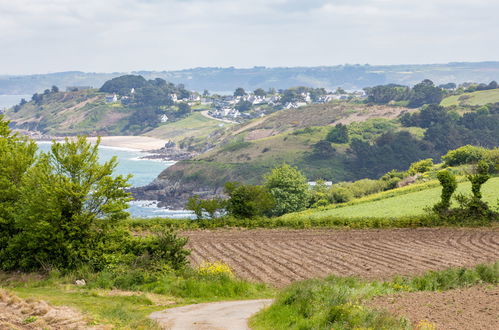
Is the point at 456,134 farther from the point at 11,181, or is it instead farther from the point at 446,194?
the point at 11,181

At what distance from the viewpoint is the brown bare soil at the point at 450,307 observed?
14586 millimetres

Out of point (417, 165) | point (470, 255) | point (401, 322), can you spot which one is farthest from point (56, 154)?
point (417, 165)

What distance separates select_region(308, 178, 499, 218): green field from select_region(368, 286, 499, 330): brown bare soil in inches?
1233

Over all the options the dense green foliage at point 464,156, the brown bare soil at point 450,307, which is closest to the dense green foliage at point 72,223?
the brown bare soil at point 450,307

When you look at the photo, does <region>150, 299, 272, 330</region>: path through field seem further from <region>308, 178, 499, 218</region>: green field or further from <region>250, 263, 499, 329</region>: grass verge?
<region>308, 178, 499, 218</region>: green field

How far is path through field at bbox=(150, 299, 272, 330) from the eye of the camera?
16.2m

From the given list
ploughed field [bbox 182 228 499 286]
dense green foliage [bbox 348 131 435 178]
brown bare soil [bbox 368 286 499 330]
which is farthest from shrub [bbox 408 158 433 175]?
brown bare soil [bbox 368 286 499 330]

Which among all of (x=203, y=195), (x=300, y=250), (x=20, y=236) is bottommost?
(x=203, y=195)

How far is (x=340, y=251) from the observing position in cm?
3597

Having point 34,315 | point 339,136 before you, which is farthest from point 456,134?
point 34,315

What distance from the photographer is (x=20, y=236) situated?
90.2 ft

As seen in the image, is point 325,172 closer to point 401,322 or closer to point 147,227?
point 147,227

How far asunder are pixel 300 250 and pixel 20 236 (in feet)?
52.9

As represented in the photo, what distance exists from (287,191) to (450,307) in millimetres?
61566
